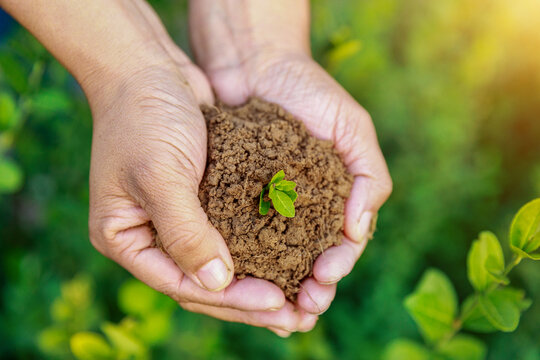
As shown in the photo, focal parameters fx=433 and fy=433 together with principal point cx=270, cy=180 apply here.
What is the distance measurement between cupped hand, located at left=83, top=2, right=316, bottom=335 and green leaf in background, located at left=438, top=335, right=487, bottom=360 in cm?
45

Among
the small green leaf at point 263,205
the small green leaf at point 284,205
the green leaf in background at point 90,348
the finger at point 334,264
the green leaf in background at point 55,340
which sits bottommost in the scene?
the green leaf in background at point 55,340

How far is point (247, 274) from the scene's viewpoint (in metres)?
1.51

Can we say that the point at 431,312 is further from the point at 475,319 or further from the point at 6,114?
the point at 6,114

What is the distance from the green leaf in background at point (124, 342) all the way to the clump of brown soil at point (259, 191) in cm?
46

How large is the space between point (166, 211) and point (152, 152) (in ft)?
0.65

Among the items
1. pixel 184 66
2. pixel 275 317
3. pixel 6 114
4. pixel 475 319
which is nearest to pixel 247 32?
pixel 184 66

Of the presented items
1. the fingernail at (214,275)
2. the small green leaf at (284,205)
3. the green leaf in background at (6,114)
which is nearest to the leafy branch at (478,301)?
the small green leaf at (284,205)

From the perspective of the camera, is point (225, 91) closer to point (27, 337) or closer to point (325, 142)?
point (325, 142)

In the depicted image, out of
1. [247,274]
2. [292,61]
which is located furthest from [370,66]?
[247,274]

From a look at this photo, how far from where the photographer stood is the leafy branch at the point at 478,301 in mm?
1103

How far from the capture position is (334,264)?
58.1 inches

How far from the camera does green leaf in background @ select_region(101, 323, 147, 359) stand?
4.93 ft

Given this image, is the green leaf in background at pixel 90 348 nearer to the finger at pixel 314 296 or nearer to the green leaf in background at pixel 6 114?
the finger at pixel 314 296

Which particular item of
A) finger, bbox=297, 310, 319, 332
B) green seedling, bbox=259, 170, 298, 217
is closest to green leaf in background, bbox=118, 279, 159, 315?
finger, bbox=297, 310, 319, 332
